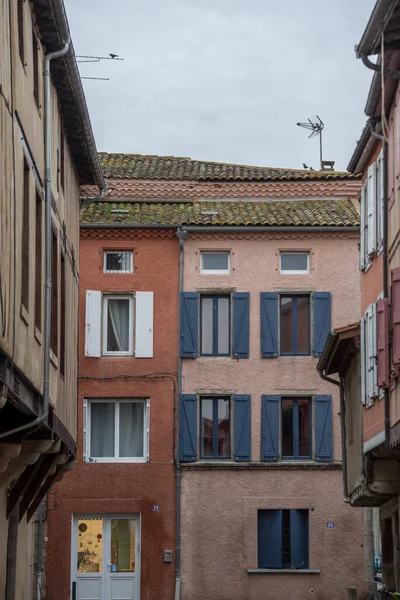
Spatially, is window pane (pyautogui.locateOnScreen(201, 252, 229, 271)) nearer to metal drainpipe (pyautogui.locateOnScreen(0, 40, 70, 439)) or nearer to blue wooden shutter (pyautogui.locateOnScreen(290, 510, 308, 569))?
blue wooden shutter (pyautogui.locateOnScreen(290, 510, 308, 569))

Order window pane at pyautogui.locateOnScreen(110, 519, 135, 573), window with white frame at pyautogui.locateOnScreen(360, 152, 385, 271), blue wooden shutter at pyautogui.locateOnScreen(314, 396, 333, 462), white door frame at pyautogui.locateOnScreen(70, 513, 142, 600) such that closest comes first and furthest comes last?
window with white frame at pyautogui.locateOnScreen(360, 152, 385, 271) < white door frame at pyautogui.locateOnScreen(70, 513, 142, 600) < window pane at pyautogui.locateOnScreen(110, 519, 135, 573) < blue wooden shutter at pyautogui.locateOnScreen(314, 396, 333, 462)

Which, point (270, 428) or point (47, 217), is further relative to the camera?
point (270, 428)

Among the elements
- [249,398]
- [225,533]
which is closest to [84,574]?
[225,533]

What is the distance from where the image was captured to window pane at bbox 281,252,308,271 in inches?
1287

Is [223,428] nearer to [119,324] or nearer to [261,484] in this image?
[261,484]

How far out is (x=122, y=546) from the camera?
31.5 metres

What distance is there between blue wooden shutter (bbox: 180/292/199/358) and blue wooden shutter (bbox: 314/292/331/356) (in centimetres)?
305

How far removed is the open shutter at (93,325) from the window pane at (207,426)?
303 cm

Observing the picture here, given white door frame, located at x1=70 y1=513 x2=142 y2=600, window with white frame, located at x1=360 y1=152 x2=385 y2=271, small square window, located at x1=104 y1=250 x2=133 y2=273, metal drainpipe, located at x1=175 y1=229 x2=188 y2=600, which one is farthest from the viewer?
small square window, located at x1=104 y1=250 x2=133 y2=273

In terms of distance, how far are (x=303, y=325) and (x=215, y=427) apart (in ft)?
11.4

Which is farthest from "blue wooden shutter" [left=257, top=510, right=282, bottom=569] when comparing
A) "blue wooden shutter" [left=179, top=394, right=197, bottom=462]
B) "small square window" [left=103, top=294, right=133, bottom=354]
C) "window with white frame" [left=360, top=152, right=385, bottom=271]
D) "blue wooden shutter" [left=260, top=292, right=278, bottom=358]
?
"window with white frame" [left=360, top=152, right=385, bottom=271]

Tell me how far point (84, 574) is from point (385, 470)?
12762 millimetres

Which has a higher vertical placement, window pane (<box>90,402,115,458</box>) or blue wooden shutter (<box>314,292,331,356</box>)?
blue wooden shutter (<box>314,292,331,356</box>)

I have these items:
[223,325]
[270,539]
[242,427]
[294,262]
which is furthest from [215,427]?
[294,262]
